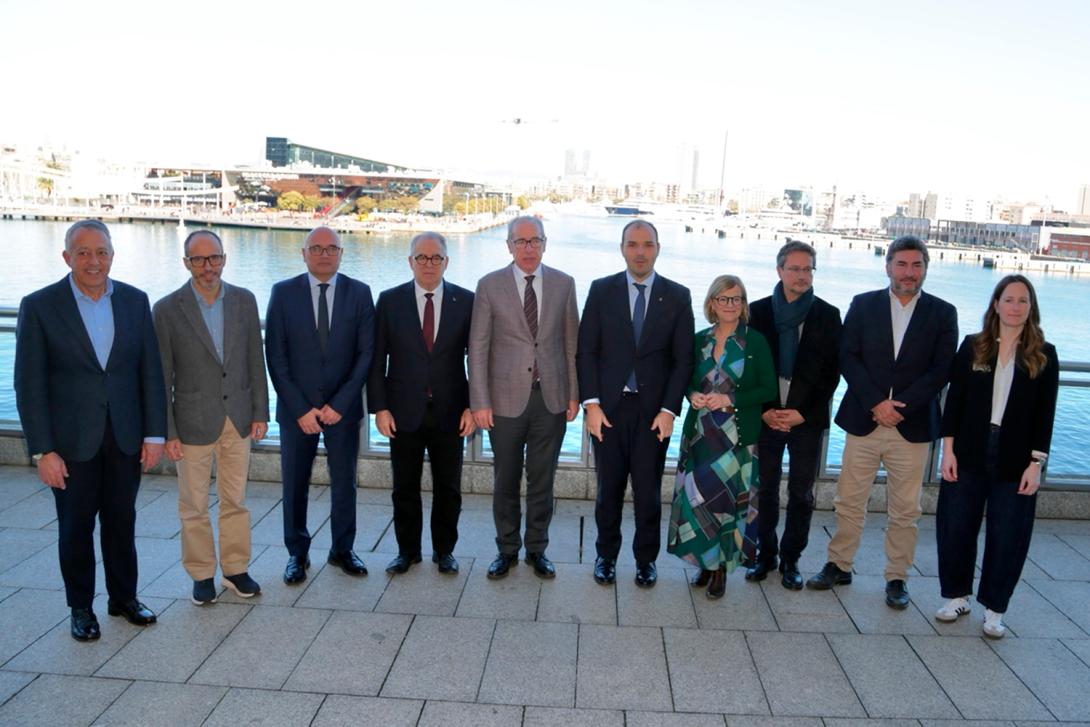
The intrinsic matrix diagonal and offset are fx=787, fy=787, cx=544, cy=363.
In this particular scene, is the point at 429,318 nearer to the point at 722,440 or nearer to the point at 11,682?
the point at 722,440

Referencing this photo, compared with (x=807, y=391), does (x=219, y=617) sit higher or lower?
lower

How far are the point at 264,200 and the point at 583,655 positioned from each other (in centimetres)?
9733

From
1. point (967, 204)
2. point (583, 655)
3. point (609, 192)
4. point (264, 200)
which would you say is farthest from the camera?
point (609, 192)

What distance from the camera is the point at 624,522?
444 centimetres

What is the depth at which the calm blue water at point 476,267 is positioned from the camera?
38763 millimetres

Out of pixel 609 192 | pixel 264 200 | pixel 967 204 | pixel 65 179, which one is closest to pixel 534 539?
pixel 264 200

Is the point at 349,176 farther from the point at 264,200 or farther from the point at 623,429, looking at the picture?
the point at 623,429

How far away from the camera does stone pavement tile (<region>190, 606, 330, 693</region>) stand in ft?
9.20

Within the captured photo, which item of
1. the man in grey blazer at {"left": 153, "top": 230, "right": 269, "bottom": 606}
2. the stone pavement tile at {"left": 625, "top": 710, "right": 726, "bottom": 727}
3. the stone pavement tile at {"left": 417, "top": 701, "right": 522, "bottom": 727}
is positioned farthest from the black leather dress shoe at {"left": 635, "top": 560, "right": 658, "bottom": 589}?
the man in grey blazer at {"left": 153, "top": 230, "right": 269, "bottom": 606}

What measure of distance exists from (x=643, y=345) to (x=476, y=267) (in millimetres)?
44090

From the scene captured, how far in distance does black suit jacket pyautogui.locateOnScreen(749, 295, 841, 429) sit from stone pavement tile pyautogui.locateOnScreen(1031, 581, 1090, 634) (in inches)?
52.9

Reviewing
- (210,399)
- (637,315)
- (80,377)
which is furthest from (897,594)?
(80,377)

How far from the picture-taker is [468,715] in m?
2.61

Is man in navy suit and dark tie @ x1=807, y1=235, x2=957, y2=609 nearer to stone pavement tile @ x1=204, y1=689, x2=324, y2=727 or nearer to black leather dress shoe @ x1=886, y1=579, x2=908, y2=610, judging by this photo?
black leather dress shoe @ x1=886, y1=579, x2=908, y2=610
